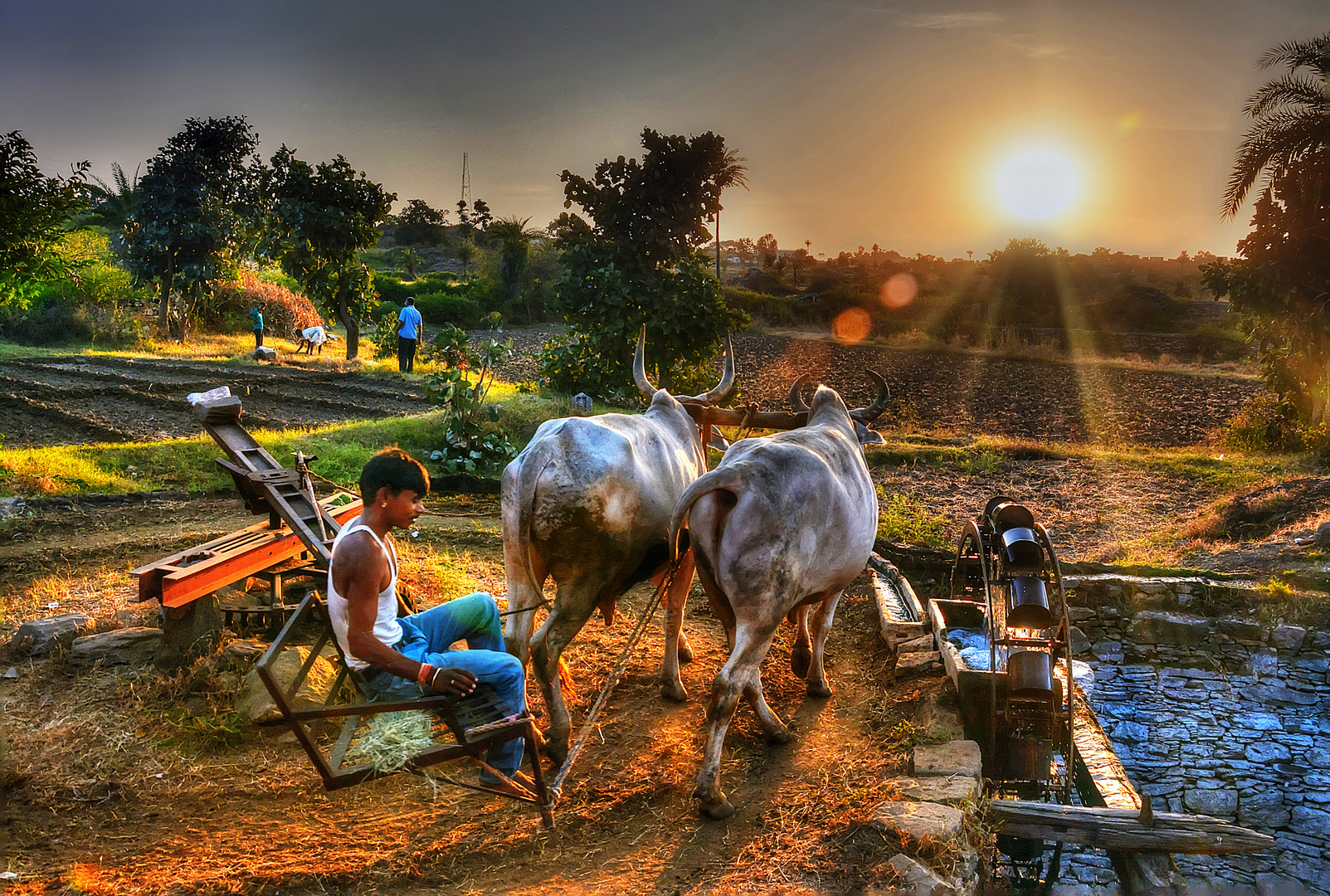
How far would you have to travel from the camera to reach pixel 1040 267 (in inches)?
1734

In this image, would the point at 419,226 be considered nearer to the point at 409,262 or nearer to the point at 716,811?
the point at 409,262

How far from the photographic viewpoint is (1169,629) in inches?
349

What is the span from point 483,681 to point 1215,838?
11.8 feet

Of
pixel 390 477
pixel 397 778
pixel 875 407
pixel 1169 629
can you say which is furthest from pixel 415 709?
pixel 1169 629

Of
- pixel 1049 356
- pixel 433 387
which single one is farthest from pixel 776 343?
pixel 433 387

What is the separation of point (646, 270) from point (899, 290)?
40.1 meters

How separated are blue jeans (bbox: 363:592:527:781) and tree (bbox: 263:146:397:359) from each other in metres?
17.5

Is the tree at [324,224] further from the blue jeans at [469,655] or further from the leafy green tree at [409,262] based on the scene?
the leafy green tree at [409,262]

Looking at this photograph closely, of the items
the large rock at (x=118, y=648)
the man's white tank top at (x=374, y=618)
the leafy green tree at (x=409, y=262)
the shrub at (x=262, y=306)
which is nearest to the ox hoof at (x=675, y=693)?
the man's white tank top at (x=374, y=618)

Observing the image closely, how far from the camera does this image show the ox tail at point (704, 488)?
15.0ft

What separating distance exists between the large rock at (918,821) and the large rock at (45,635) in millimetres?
5123

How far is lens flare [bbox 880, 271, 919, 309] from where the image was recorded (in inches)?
1849

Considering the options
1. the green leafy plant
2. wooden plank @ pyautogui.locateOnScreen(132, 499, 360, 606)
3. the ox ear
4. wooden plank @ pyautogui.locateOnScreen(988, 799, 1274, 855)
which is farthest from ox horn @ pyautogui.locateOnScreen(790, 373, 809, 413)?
the green leafy plant

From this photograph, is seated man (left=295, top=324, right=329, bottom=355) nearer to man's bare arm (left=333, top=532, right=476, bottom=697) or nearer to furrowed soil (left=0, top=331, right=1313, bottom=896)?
furrowed soil (left=0, top=331, right=1313, bottom=896)
